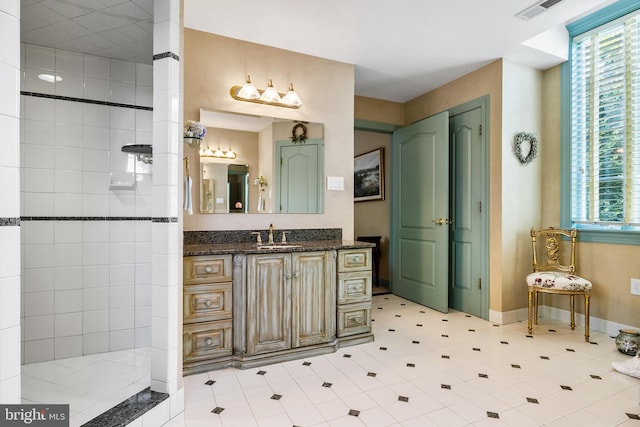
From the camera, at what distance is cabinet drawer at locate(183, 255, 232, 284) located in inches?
89.8

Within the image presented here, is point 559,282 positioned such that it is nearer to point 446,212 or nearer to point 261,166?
point 446,212

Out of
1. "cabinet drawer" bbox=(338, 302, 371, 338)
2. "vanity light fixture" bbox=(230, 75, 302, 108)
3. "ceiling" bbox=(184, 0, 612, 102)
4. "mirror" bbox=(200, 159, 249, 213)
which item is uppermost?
"ceiling" bbox=(184, 0, 612, 102)

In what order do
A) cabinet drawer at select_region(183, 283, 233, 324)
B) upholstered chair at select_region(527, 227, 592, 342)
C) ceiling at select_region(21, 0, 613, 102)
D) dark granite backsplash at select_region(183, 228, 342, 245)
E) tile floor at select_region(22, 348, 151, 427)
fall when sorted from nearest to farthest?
tile floor at select_region(22, 348, 151, 427)
ceiling at select_region(21, 0, 613, 102)
cabinet drawer at select_region(183, 283, 233, 324)
dark granite backsplash at select_region(183, 228, 342, 245)
upholstered chair at select_region(527, 227, 592, 342)

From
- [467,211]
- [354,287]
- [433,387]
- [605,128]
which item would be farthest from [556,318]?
[354,287]

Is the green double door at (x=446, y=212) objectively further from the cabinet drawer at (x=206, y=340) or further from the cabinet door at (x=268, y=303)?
the cabinet drawer at (x=206, y=340)

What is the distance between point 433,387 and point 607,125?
9.71 ft

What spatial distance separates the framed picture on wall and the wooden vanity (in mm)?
2336

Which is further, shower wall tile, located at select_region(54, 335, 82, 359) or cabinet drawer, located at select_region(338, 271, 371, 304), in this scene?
cabinet drawer, located at select_region(338, 271, 371, 304)

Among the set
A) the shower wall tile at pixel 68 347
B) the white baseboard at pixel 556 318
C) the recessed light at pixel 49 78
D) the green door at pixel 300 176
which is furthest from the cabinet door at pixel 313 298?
the recessed light at pixel 49 78

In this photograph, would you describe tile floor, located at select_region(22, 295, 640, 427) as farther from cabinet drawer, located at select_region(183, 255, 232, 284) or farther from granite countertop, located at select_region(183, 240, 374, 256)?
granite countertop, located at select_region(183, 240, 374, 256)

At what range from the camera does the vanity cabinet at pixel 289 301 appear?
8.03 ft

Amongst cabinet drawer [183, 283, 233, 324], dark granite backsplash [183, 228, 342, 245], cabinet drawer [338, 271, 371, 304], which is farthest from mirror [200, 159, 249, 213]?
cabinet drawer [338, 271, 371, 304]

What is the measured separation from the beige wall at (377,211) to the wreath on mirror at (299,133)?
201 centimetres

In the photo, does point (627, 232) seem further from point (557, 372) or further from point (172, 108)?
point (172, 108)
